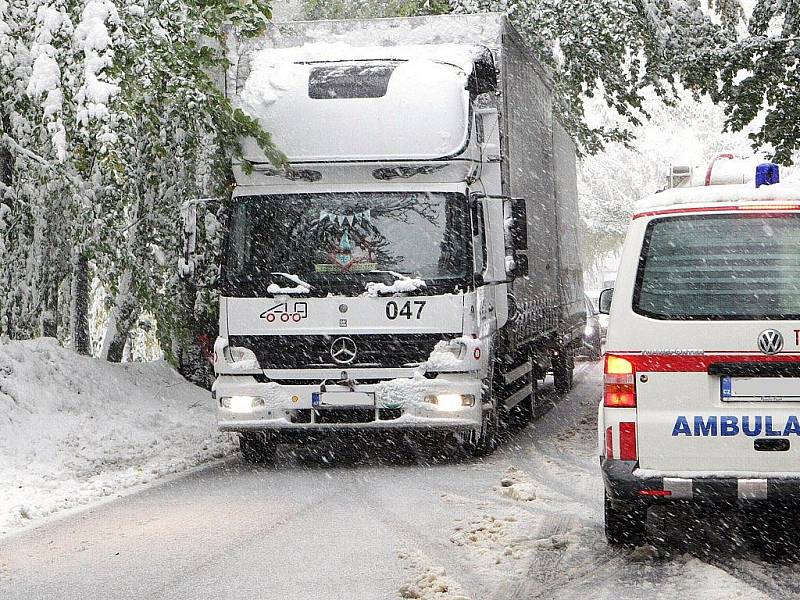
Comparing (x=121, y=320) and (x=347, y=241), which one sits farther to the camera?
(x=121, y=320)

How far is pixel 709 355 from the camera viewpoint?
667cm

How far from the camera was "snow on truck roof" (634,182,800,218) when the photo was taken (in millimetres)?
6762

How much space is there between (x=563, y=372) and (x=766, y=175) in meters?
12.6

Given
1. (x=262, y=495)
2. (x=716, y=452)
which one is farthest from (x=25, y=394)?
(x=716, y=452)

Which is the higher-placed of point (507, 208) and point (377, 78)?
point (377, 78)

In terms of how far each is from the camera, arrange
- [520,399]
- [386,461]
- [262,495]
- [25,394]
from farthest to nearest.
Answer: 1. [520,399]
2. [25,394]
3. [386,461]
4. [262,495]

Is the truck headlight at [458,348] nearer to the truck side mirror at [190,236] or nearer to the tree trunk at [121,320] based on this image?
the truck side mirror at [190,236]

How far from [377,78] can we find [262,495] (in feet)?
12.7

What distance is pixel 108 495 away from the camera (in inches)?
395

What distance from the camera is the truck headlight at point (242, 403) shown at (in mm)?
11164

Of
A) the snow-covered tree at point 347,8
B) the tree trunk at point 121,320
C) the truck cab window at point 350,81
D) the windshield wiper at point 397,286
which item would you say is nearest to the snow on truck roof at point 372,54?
the truck cab window at point 350,81

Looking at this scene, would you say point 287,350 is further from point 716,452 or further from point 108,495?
point 716,452

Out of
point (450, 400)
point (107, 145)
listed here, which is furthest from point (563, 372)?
point (107, 145)

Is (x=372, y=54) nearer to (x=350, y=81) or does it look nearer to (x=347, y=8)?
A: (x=350, y=81)
